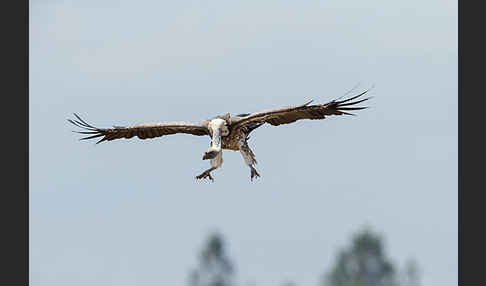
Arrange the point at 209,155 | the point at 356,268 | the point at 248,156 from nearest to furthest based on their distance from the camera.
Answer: the point at 209,155 → the point at 248,156 → the point at 356,268

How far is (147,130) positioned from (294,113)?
4759mm

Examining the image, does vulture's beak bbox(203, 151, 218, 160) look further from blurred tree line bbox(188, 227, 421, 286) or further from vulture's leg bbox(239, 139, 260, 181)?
blurred tree line bbox(188, 227, 421, 286)

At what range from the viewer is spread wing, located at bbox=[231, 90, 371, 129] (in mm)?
44938

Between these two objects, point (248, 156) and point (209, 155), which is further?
point (248, 156)

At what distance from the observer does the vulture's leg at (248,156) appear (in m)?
45.8

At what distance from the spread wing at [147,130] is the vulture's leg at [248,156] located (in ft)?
3.25

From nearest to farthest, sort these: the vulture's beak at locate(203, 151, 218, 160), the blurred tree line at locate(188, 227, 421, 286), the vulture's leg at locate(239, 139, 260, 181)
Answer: the vulture's beak at locate(203, 151, 218, 160)
the vulture's leg at locate(239, 139, 260, 181)
the blurred tree line at locate(188, 227, 421, 286)

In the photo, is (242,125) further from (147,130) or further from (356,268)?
(356,268)

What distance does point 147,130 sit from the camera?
48000 mm

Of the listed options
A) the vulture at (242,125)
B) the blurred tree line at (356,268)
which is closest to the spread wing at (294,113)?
the vulture at (242,125)

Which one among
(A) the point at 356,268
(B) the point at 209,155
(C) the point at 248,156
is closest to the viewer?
(B) the point at 209,155

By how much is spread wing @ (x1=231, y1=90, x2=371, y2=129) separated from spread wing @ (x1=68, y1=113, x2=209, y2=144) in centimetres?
113

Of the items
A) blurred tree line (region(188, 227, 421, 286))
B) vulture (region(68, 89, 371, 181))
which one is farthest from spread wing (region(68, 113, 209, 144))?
blurred tree line (region(188, 227, 421, 286))

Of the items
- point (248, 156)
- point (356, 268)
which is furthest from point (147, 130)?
point (356, 268)
